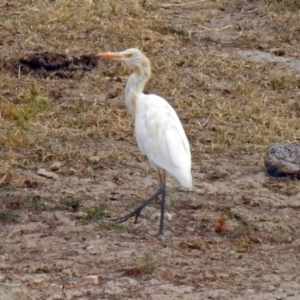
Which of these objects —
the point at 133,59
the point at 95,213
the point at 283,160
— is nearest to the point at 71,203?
the point at 95,213

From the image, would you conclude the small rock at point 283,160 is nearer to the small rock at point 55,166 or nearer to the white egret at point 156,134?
the white egret at point 156,134

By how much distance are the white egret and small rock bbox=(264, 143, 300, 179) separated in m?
1.02

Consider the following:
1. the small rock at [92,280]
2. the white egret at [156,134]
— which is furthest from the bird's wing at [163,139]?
the small rock at [92,280]

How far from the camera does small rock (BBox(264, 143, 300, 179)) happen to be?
311 inches

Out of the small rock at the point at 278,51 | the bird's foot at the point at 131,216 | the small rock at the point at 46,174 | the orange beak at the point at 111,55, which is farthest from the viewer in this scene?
the small rock at the point at 278,51

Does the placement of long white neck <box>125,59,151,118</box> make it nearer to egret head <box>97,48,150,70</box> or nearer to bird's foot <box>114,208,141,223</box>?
egret head <box>97,48,150,70</box>

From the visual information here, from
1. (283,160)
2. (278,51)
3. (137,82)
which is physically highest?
(137,82)

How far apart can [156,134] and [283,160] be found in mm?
1298

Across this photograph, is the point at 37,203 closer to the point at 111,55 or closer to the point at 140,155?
the point at 111,55

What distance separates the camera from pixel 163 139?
7.02m

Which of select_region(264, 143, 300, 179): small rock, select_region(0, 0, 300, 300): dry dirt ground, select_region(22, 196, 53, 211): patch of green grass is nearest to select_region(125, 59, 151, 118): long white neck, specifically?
select_region(0, 0, 300, 300): dry dirt ground

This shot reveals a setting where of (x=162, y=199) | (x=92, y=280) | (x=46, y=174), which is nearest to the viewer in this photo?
(x=92, y=280)

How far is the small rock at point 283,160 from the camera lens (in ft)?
25.9

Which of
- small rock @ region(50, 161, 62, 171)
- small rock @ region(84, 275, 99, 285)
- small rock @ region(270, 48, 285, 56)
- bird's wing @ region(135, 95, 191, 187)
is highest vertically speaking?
bird's wing @ region(135, 95, 191, 187)
